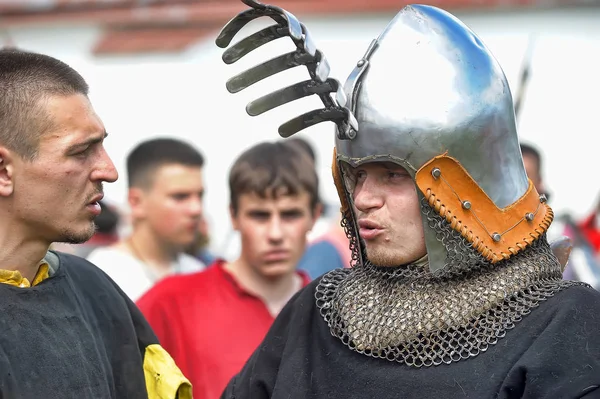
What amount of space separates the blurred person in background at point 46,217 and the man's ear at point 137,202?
2.78 meters

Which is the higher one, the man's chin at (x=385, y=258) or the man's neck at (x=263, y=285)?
the man's chin at (x=385, y=258)

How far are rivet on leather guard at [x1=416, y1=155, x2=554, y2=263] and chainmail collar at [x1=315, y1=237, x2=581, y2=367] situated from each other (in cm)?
6

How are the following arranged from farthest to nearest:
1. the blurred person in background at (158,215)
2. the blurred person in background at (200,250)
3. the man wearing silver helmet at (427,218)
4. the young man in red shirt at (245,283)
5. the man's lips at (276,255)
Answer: the blurred person in background at (200,250), the blurred person in background at (158,215), the man's lips at (276,255), the young man in red shirt at (245,283), the man wearing silver helmet at (427,218)

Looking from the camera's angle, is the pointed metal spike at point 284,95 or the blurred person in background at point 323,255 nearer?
the pointed metal spike at point 284,95

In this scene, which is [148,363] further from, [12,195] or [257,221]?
[257,221]

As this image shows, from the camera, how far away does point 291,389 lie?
375 cm

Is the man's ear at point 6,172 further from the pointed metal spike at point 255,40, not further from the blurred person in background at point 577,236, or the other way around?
the blurred person in background at point 577,236

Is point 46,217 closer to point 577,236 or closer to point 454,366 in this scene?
point 454,366

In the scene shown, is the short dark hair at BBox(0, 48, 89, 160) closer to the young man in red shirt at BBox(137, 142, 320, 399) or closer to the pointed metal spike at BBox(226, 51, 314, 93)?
the pointed metal spike at BBox(226, 51, 314, 93)

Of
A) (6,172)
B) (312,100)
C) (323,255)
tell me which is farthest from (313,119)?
(312,100)

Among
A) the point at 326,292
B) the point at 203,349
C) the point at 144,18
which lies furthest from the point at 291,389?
the point at 144,18

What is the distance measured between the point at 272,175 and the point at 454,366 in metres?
2.22

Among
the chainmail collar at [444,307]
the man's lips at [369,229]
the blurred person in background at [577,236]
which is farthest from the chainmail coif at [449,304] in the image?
the blurred person in background at [577,236]

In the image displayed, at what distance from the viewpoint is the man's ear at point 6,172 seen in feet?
11.6
